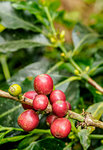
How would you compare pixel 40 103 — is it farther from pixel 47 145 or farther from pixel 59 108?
pixel 47 145

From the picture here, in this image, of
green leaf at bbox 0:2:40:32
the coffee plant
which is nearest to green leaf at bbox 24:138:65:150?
the coffee plant

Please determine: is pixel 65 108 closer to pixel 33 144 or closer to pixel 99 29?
pixel 33 144

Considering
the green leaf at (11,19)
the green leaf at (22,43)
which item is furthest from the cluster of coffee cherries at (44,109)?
the green leaf at (11,19)

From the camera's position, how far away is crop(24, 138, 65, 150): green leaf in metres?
0.87

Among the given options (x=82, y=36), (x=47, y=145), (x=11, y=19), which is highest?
(x=11, y=19)

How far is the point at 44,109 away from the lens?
70cm

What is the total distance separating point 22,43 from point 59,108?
746 millimetres

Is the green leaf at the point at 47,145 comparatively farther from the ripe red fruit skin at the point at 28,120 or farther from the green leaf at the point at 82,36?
the green leaf at the point at 82,36

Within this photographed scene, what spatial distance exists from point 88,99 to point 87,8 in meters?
2.73

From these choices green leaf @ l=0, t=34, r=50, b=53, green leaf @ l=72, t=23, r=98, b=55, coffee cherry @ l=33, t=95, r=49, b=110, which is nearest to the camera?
coffee cherry @ l=33, t=95, r=49, b=110

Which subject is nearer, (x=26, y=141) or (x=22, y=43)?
(x=26, y=141)

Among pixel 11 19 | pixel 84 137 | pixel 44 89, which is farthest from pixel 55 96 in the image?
pixel 11 19

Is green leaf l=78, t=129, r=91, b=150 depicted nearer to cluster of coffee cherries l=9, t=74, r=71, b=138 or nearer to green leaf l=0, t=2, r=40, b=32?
cluster of coffee cherries l=9, t=74, r=71, b=138

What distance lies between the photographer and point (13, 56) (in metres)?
1.82
